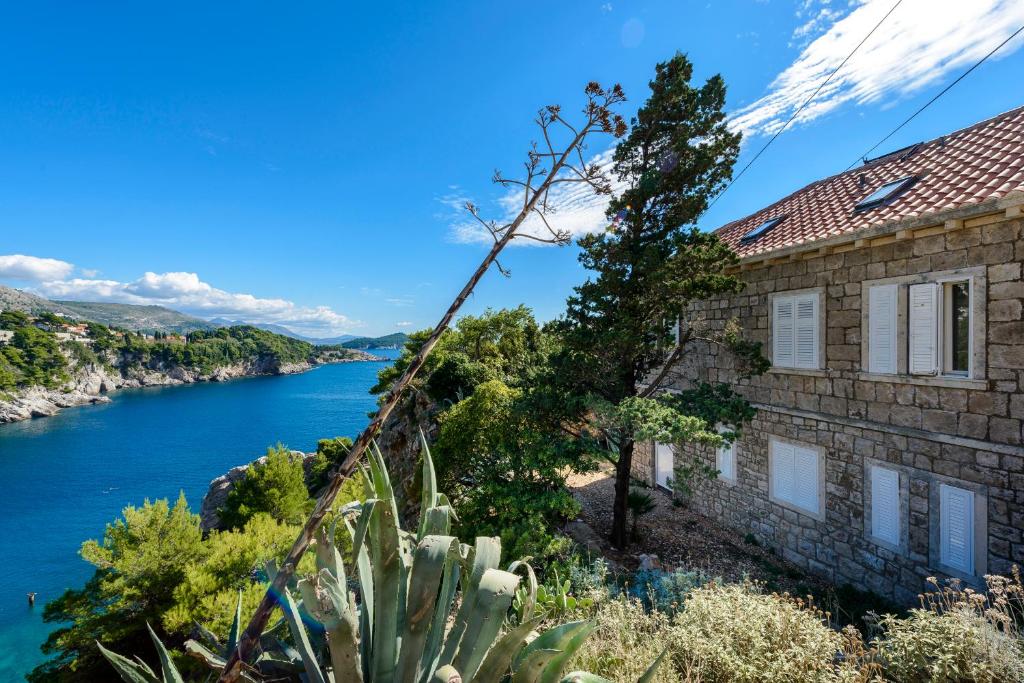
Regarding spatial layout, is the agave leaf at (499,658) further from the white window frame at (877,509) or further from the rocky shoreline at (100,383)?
the rocky shoreline at (100,383)

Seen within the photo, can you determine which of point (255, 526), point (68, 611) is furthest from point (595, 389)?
point (68, 611)

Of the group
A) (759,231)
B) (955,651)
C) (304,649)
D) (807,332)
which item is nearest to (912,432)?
(807,332)

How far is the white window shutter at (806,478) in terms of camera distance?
805cm

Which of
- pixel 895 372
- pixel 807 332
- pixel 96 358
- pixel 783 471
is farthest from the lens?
pixel 96 358

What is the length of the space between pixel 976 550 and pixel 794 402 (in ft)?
10.4

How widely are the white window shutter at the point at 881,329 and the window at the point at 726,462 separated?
140 inches

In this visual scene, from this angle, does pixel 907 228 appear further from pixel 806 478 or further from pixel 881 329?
pixel 806 478

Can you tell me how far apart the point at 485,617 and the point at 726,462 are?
10.0 m

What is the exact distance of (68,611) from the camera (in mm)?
7988

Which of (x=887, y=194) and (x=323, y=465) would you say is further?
(x=323, y=465)

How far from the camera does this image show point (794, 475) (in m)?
8.43

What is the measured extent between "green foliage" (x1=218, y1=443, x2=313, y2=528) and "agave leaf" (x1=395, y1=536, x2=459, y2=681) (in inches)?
628

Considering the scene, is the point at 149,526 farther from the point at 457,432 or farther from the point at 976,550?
the point at 976,550

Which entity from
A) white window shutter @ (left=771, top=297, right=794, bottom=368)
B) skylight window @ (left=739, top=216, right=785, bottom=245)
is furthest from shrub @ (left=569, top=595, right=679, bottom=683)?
skylight window @ (left=739, top=216, right=785, bottom=245)
